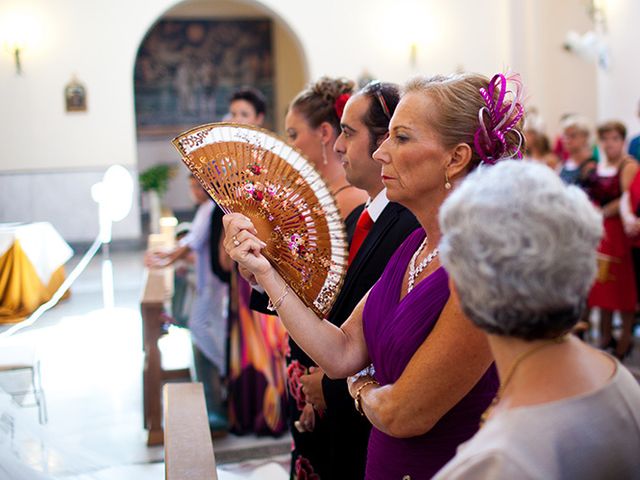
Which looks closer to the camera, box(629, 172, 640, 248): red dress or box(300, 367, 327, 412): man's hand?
box(300, 367, 327, 412): man's hand

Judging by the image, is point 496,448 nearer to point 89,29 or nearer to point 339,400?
point 339,400

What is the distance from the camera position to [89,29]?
12.0 meters

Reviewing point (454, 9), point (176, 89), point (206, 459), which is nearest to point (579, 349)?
point (206, 459)

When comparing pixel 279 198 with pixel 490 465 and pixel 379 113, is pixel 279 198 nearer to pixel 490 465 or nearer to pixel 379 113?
pixel 379 113

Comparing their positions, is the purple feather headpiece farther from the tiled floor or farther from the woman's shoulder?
the tiled floor

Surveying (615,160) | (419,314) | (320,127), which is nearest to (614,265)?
(615,160)

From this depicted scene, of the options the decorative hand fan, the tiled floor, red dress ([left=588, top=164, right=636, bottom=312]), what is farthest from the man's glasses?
red dress ([left=588, top=164, right=636, bottom=312])

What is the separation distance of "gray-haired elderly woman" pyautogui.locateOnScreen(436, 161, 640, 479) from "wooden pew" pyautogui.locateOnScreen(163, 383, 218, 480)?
31.2 inches

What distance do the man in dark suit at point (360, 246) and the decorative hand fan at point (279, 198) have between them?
214 millimetres

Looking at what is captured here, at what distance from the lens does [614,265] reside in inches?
243

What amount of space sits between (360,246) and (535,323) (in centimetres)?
124

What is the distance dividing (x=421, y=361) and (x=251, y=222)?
58 centimetres

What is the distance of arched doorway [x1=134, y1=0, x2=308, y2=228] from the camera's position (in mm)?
18125

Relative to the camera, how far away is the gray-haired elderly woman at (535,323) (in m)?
1.09
